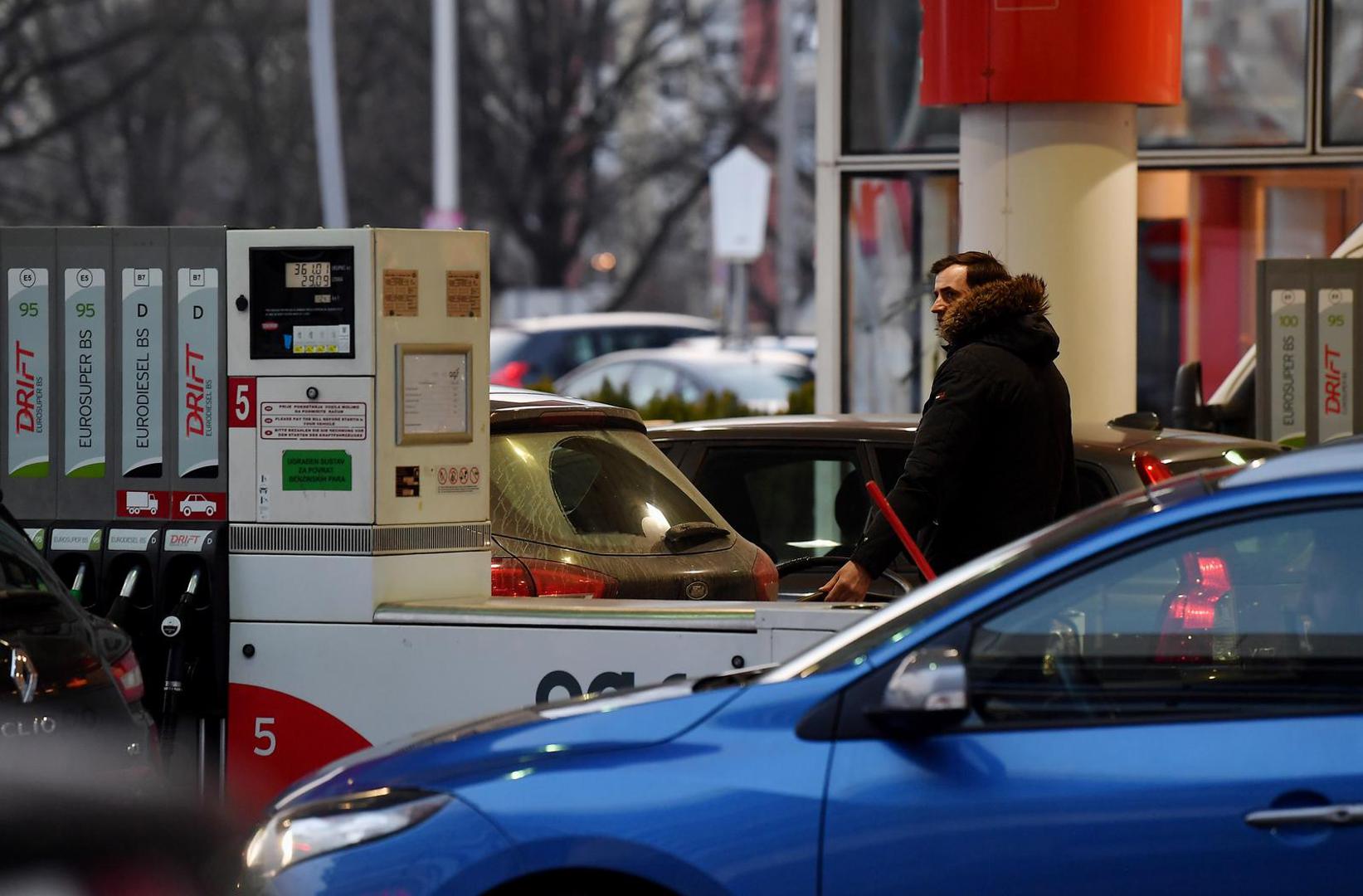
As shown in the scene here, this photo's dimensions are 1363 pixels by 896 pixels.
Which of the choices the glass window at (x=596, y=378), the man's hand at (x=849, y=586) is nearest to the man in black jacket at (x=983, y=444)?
the man's hand at (x=849, y=586)

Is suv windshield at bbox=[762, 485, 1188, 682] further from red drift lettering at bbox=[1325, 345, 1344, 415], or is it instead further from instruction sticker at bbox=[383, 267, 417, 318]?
red drift lettering at bbox=[1325, 345, 1344, 415]

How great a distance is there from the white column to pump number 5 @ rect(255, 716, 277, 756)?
442cm

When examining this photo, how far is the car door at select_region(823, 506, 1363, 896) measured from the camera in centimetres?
335

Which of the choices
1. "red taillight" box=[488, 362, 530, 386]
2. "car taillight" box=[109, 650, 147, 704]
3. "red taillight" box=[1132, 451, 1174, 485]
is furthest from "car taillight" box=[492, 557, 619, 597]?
"red taillight" box=[488, 362, 530, 386]

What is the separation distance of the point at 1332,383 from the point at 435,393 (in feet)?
16.5

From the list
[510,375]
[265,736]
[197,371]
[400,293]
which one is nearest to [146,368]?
[197,371]

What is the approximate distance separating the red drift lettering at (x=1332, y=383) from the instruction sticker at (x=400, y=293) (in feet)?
16.7

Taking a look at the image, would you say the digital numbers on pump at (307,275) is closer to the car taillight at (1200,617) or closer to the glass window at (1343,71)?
the car taillight at (1200,617)

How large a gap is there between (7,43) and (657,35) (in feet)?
42.0

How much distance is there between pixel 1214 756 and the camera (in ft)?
11.2

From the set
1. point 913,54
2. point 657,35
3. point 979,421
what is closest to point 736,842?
point 979,421

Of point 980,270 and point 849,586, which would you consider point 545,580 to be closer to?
point 849,586

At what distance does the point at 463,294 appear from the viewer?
6035 mm

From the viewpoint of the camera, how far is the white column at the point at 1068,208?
8.83m
